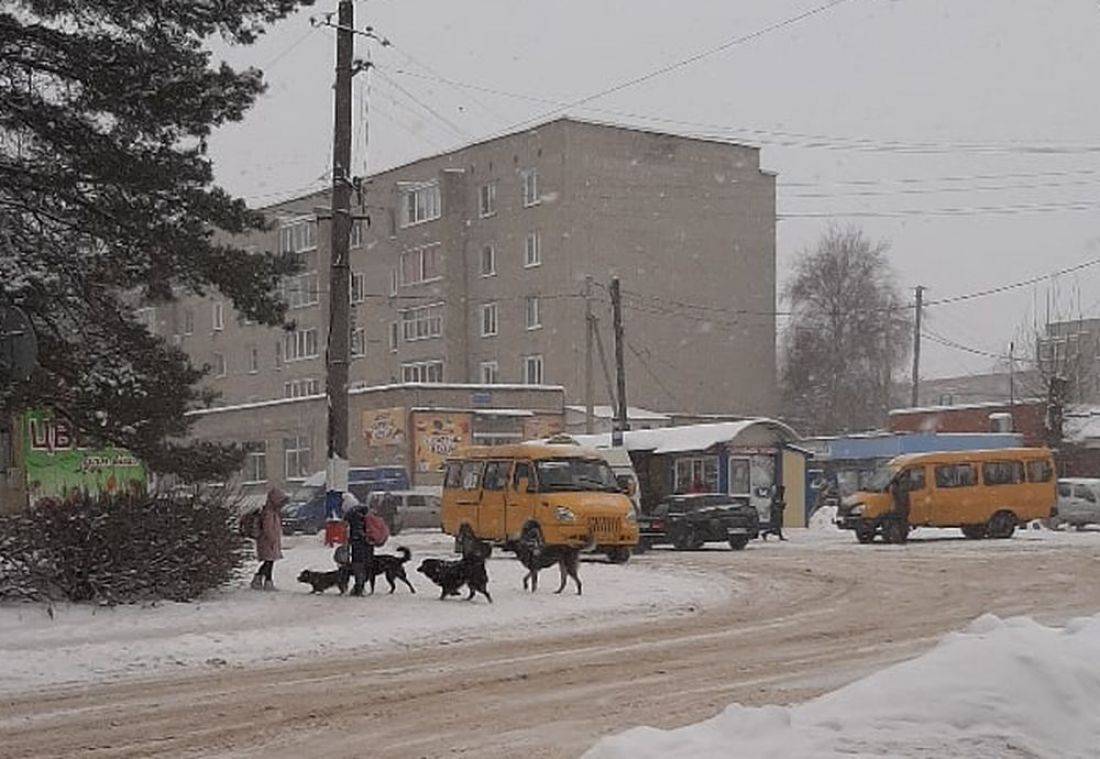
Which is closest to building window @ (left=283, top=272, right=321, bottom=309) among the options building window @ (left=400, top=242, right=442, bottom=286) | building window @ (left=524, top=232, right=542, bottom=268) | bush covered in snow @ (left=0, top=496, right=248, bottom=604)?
building window @ (left=400, top=242, right=442, bottom=286)

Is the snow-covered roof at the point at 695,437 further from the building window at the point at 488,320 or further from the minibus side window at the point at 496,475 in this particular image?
the building window at the point at 488,320

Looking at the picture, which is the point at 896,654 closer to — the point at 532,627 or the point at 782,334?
the point at 532,627

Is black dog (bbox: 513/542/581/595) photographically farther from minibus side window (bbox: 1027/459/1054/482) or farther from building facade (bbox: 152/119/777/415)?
building facade (bbox: 152/119/777/415)

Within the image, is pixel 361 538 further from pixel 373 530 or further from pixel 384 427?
pixel 384 427

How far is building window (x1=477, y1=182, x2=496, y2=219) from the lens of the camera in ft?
225

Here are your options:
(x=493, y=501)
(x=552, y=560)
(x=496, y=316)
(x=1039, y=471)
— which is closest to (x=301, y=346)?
(x=496, y=316)

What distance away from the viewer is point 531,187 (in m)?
66.5

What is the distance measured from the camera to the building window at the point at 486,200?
68.6m

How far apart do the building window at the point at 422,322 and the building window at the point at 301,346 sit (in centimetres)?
758

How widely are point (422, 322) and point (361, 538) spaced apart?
170 ft

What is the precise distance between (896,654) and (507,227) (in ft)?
178

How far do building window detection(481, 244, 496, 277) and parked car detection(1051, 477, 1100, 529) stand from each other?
2950 centimetres

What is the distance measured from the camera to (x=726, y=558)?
31.8 m

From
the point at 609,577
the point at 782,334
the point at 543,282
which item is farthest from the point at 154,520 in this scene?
the point at 782,334
